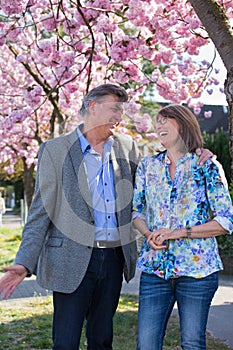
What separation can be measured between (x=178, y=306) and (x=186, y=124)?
3.12ft

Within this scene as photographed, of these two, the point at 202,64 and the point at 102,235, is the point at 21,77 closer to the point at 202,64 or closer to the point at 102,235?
the point at 202,64

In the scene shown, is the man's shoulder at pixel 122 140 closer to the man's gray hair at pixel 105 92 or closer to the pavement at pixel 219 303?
the man's gray hair at pixel 105 92

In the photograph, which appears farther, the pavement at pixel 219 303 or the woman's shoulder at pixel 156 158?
the pavement at pixel 219 303

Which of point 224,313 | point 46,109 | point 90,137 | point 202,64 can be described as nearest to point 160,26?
point 202,64

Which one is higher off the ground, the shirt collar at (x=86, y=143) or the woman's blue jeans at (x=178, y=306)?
the shirt collar at (x=86, y=143)

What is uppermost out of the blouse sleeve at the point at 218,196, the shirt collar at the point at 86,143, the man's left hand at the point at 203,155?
the shirt collar at the point at 86,143

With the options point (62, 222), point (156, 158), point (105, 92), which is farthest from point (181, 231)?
point (105, 92)

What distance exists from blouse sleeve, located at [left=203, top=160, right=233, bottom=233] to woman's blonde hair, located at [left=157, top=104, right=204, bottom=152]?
0.50ft

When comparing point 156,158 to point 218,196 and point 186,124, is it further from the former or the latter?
point 218,196

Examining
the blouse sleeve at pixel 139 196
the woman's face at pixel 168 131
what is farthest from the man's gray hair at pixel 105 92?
the blouse sleeve at pixel 139 196

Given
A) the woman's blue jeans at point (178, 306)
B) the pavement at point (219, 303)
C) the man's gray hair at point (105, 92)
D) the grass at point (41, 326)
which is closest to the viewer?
the woman's blue jeans at point (178, 306)

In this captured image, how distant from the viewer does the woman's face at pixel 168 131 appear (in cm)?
361

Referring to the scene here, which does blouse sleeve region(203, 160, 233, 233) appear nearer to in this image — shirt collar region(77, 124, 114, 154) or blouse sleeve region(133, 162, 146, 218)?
blouse sleeve region(133, 162, 146, 218)

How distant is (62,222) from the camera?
3.72m
